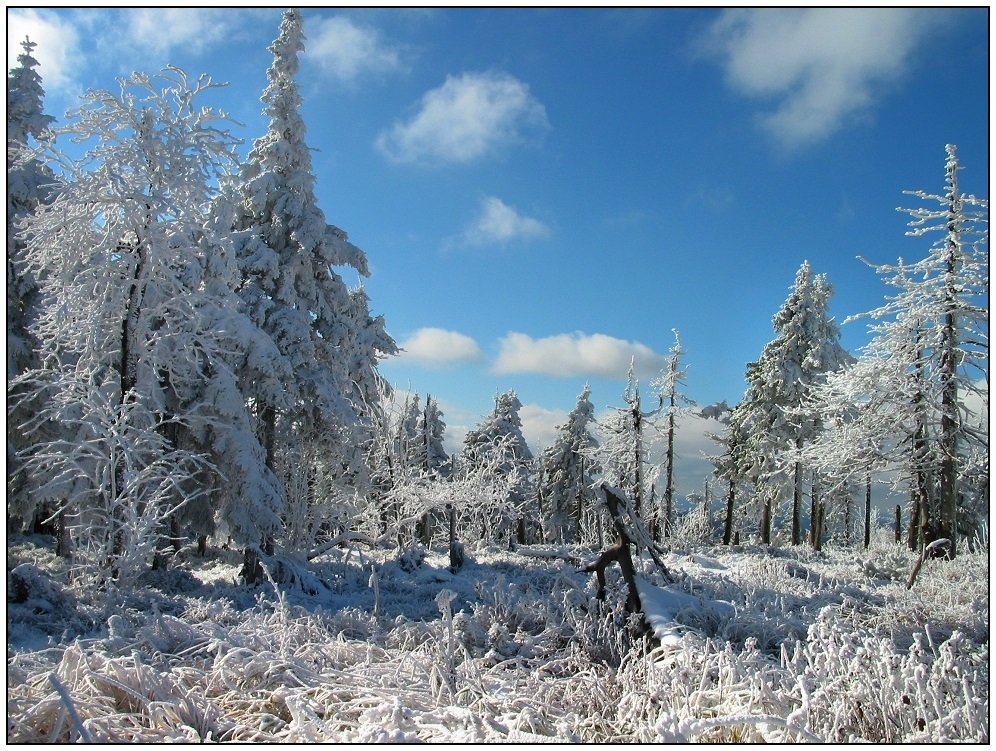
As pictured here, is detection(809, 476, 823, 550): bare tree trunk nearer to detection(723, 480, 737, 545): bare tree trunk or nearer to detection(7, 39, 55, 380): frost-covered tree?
detection(723, 480, 737, 545): bare tree trunk

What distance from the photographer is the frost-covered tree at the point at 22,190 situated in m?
14.1

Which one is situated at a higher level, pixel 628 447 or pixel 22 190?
pixel 22 190

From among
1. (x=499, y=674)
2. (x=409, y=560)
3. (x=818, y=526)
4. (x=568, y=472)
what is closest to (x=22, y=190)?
(x=409, y=560)

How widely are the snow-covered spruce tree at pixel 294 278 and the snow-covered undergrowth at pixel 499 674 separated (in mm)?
8656

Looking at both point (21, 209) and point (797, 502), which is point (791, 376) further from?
point (21, 209)

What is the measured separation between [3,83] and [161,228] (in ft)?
13.7

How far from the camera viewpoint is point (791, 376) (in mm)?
25562

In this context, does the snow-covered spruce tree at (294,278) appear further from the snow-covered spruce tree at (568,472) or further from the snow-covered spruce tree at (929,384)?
the snow-covered spruce tree at (568,472)

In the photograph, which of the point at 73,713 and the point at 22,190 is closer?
the point at 73,713

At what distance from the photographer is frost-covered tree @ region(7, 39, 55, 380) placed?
14.1 m

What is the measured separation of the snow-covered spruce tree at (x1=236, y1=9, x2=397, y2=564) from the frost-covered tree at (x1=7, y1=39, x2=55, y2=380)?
4988 millimetres

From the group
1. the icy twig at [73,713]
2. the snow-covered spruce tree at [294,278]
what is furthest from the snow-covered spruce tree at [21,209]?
the icy twig at [73,713]

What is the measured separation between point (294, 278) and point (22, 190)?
6902 mm

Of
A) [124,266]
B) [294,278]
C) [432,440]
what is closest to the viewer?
[124,266]
